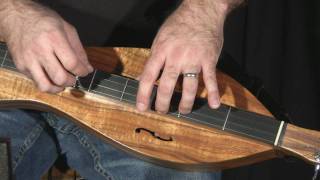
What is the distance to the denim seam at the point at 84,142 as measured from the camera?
1264 mm

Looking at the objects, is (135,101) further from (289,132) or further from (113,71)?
(289,132)

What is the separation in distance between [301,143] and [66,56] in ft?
1.80

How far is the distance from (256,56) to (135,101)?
24.6 inches

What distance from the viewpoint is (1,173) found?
47.1 inches

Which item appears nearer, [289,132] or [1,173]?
[289,132]

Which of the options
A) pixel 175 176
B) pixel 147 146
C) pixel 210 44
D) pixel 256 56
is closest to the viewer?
pixel 210 44

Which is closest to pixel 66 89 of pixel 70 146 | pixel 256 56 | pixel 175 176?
pixel 70 146

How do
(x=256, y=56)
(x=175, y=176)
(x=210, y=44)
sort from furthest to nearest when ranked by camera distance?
1. (x=256, y=56)
2. (x=175, y=176)
3. (x=210, y=44)

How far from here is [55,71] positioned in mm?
985

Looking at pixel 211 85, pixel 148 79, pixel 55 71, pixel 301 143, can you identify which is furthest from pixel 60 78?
pixel 301 143

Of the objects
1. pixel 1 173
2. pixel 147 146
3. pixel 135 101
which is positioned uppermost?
pixel 135 101

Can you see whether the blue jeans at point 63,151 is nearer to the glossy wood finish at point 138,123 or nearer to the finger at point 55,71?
the glossy wood finish at point 138,123

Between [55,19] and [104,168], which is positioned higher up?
[55,19]

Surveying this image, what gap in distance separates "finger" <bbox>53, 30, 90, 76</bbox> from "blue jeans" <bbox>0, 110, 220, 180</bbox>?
0.31 metres
